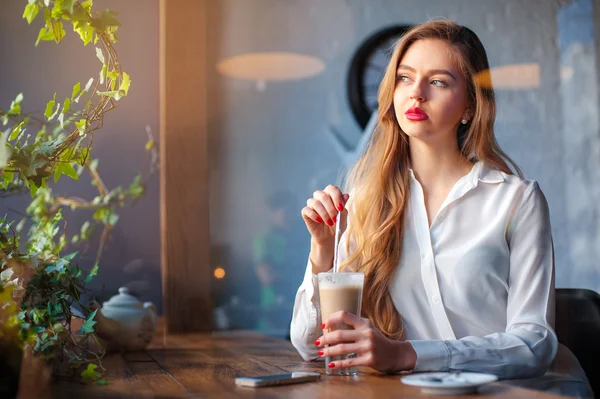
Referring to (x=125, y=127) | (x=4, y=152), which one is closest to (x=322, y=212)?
(x=4, y=152)

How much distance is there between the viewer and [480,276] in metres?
1.63

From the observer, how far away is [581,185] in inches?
134

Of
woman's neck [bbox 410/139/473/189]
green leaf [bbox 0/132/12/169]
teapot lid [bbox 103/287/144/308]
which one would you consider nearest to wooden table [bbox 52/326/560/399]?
teapot lid [bbox 103/287/144/308]

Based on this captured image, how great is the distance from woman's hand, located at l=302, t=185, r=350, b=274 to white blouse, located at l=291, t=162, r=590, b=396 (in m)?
0.05

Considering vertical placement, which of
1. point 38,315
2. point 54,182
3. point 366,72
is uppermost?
point 366,72

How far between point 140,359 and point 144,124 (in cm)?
150

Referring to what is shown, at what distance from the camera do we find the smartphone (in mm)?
1114

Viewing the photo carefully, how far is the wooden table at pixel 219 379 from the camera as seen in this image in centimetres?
105

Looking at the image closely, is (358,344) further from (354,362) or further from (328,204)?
(328,204)

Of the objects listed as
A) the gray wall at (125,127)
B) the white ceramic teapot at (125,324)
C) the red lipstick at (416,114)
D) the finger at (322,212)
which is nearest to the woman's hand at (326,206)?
the finger at (322,212)

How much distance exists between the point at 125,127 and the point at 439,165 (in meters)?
1.60

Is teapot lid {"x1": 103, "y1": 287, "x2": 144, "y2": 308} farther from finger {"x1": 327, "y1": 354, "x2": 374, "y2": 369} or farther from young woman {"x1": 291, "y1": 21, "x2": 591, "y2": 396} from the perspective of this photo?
finger {"x1": 327, "y1": 354, "x2": 374, "y2": 369}

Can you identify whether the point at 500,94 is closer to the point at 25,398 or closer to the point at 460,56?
the point at 460,56

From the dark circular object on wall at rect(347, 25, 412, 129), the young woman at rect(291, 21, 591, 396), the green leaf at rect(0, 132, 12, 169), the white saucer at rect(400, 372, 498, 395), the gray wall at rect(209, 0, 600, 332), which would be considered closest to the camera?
the white saucer at rect(400, 372, 498, 395)
